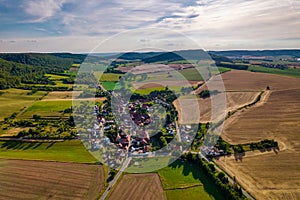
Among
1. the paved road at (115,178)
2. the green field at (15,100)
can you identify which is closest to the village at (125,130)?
the paved road at (115,178)

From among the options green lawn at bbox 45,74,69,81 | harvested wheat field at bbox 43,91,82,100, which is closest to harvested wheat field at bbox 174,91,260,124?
harvested wheat field at bbox 43,91,82,100

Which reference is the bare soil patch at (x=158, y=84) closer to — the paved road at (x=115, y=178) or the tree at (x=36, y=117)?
the tree at (x=36, y=117)

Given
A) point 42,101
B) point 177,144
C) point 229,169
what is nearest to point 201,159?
point 229,169

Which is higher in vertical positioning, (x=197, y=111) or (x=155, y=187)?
(x=197, y=111)

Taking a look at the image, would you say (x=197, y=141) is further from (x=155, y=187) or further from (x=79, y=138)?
(x=79, y=138)

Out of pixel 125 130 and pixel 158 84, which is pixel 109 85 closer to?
pixel 158 84

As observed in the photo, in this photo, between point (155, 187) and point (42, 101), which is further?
point (42, 101)

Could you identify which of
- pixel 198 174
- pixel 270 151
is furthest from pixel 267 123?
pixel 198 174
